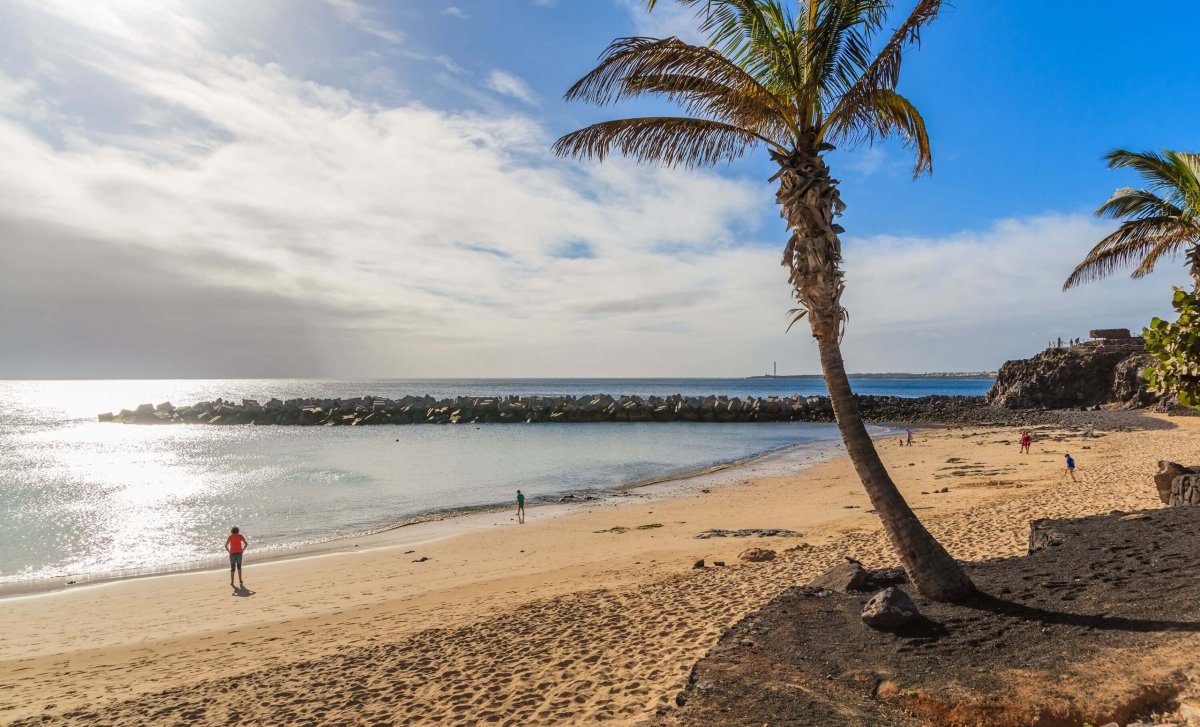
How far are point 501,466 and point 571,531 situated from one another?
16.2 metres

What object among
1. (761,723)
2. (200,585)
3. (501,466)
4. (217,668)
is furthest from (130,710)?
(501,466)

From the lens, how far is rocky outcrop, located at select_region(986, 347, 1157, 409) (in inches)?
1900

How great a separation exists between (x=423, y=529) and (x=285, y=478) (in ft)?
45.3

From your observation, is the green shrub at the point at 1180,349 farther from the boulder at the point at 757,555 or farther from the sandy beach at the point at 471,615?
the boulder at the point at 757,555

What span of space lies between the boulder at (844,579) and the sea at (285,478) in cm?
1522

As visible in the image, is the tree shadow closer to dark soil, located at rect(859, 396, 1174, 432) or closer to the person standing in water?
the person standing in water

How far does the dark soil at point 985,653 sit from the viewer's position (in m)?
4.70

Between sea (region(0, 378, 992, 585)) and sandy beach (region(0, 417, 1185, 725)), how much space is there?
11.0 feet

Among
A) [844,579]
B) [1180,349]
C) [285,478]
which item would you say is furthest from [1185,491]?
[285,478]

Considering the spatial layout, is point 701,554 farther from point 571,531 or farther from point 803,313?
point 803,313

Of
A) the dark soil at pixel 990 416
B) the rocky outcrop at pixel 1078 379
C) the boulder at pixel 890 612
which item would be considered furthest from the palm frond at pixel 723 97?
the rocky outcrop at pixel 1078 379

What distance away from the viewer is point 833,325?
272 inches

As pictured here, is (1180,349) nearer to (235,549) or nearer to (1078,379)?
(235,549)

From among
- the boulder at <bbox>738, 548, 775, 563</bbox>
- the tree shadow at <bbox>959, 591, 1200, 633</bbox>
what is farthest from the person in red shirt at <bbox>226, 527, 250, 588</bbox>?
the tree shadow at <bbox>959, 591, 1200, 633</bbox>
